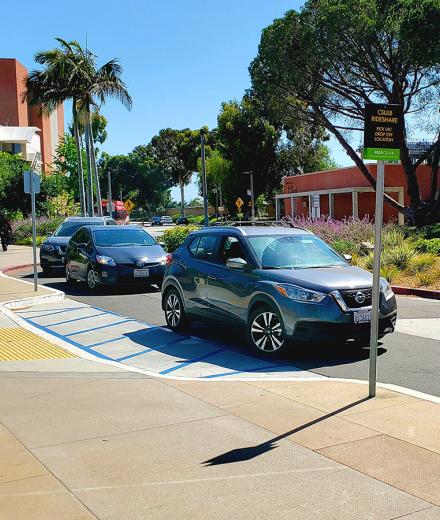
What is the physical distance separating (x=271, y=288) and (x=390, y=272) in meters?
8.68

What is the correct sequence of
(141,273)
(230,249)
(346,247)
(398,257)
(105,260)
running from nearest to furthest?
(230,249) → (141,273) → (105,260) → (398,257) → (346,247)

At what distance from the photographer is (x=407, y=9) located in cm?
2686

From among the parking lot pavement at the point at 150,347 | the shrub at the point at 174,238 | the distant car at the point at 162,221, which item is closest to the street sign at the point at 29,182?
the parking lot pavement at the point at 150,347

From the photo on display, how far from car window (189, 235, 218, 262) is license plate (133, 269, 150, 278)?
15.5ft

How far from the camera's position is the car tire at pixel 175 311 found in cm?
1025

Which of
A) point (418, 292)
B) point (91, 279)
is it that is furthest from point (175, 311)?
point (418, 292)

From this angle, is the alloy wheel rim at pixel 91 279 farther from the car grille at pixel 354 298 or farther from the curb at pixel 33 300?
the car grille at pixel 354 298

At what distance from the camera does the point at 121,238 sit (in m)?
16.2

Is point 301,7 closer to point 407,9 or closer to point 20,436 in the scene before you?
point 407,9

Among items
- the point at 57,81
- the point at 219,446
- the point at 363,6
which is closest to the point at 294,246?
the point at 219,446

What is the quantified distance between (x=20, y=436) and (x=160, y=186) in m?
114

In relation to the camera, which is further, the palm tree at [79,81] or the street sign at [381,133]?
the palm tree at [79,81]

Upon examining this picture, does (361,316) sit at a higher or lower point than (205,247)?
lower

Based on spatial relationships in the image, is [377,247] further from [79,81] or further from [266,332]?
[79,81]
